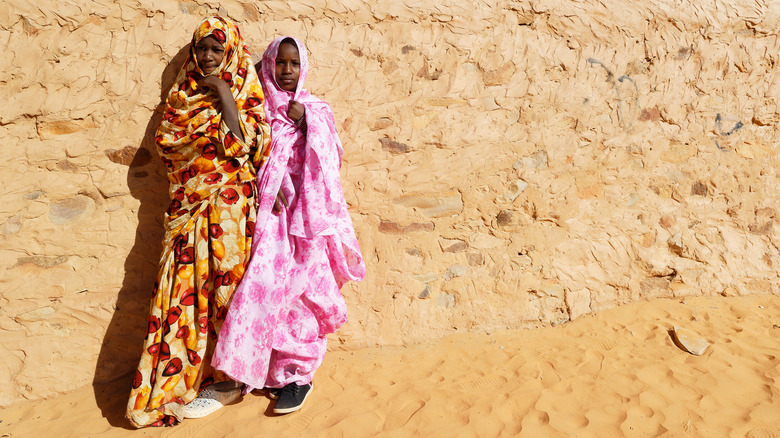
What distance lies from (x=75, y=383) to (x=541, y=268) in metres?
2.75

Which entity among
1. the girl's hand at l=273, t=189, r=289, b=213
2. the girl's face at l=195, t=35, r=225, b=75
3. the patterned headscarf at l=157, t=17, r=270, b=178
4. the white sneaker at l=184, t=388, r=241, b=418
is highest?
the girl's face at l=195, t=35, r=225, b=75

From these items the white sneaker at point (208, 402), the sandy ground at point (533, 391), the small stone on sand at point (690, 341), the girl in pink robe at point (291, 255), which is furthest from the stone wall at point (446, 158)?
the white sneaker at point (208, 402)

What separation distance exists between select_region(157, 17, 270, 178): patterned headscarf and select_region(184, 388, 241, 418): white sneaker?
109 cm

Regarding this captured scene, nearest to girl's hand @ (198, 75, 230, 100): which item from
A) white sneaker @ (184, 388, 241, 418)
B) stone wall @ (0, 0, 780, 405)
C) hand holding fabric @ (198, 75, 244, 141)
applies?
hand holding fabric @ (198, 75, 244, 141)

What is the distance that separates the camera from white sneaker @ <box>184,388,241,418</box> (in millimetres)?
2542

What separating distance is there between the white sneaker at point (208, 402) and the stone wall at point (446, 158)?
0.56 meters

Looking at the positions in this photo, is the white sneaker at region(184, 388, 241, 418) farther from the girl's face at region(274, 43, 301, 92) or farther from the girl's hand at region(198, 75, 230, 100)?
the girl's face at region(274, 43, 301, 92)

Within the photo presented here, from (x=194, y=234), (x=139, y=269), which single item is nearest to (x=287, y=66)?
(x=194, y=234)

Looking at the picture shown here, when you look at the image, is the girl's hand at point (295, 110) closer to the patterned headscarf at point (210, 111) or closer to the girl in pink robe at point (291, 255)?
the girl in pink robe at point (291, 255)

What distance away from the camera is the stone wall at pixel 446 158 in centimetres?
269

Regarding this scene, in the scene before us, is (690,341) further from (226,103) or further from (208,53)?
(208,53)

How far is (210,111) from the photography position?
100 inches

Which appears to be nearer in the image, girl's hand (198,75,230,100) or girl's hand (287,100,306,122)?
girl's hand (198,75,230,100)

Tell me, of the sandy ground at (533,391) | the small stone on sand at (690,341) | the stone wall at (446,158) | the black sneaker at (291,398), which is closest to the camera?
the sandy ground at (533,391)
